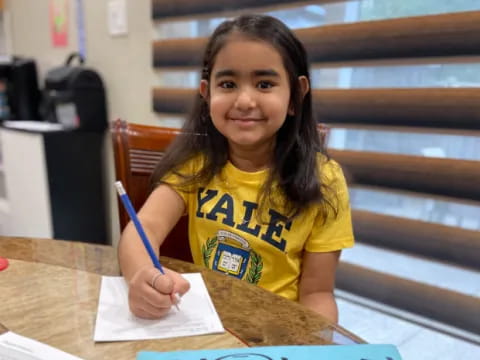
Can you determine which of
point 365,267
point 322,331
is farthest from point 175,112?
point 322,331

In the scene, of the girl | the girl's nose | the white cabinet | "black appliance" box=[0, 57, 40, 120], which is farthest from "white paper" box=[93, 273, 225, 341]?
"black appliance" box=[0, 57, 40, 120]

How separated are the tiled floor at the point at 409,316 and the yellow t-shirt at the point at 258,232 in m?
0.70

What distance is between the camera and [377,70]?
144cm

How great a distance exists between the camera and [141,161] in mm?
1035

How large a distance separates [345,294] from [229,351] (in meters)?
1.25

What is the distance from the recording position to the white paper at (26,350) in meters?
0.45

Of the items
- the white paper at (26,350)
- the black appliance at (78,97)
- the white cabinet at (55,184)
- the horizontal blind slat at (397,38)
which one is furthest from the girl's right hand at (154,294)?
the black appliance at (78,97)

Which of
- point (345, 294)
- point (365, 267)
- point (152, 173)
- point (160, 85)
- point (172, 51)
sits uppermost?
point (172, 51)

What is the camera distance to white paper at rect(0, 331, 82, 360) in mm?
450

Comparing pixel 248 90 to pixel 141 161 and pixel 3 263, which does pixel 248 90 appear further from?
pixel 3 263

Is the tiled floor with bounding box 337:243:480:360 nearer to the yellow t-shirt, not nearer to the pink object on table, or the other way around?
the yellow t-shirt

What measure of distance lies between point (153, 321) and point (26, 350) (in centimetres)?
15

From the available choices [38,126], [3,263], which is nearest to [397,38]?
[3,263]

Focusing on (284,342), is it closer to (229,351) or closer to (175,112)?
(229,351)
